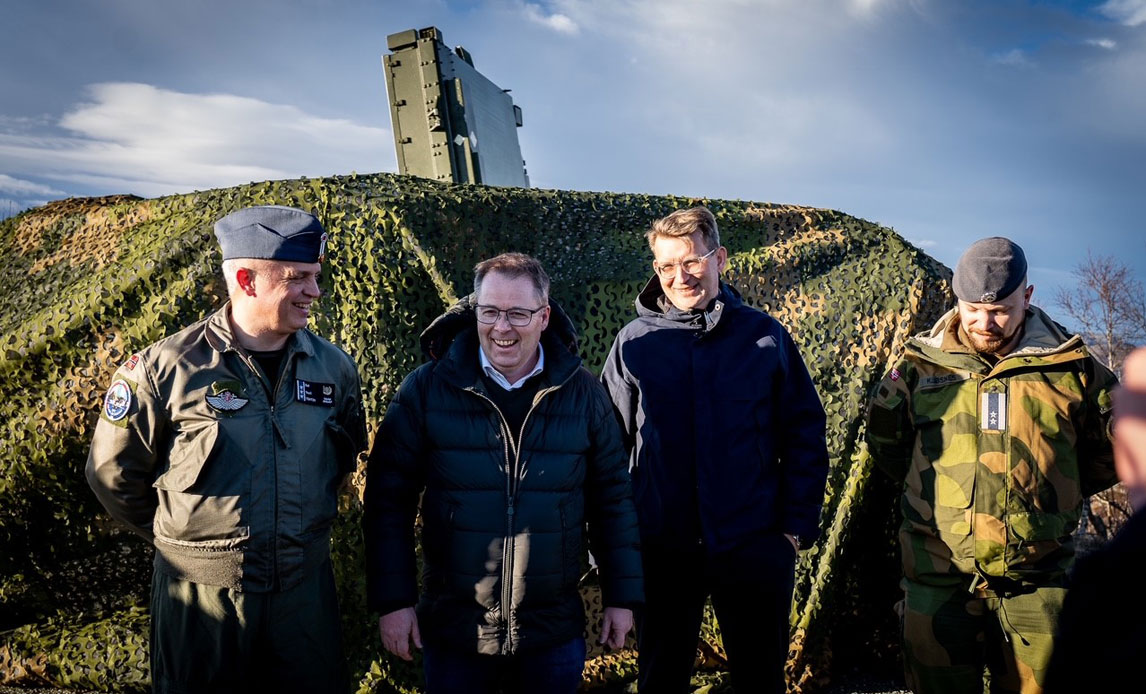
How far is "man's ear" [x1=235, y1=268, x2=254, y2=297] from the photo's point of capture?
2.24m

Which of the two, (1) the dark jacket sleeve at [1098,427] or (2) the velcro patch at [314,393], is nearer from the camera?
(2) the velcro patch at [314,393]

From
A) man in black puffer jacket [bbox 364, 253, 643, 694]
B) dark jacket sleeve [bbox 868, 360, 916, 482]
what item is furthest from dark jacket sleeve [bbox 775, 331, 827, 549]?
man in black puffer jacket [bbox 364, 253, 643, 694]

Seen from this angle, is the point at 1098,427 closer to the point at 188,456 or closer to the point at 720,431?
the point at 720,431

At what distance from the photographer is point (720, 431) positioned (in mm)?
2529

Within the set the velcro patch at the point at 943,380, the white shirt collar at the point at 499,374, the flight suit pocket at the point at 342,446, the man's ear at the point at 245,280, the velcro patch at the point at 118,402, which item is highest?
the man's ear at the point at 245,280

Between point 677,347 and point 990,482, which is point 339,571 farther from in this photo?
point 990,482

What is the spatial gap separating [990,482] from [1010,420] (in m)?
0.21

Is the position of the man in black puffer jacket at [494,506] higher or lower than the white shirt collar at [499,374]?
lower

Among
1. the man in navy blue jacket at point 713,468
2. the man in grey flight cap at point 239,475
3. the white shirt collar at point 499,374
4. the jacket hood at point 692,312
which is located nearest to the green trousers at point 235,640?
the man in grey flight cap at point 239,475

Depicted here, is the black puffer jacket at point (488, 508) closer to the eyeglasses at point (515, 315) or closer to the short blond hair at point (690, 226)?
the eyeglasses at point (515, 315)

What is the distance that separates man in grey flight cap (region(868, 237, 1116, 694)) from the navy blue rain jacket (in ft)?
1.49

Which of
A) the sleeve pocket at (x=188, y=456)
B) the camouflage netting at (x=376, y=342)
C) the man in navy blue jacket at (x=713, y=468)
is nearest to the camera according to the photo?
the sleeve pocket at (x=188, y=456)

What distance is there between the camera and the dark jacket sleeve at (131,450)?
215 centimetres

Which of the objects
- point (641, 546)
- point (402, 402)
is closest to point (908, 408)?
point (641, 546)
